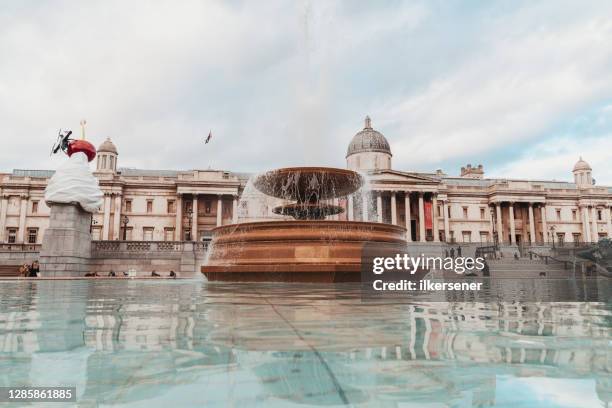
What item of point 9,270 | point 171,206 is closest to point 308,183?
point 9,270

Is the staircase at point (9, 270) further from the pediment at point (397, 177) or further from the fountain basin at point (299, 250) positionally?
the pediment at point (397, 177)

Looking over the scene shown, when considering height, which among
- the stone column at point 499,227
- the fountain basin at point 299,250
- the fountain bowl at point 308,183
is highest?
the stone column at point 499,227

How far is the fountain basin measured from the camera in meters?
10.3

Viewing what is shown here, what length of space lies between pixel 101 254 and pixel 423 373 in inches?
1106

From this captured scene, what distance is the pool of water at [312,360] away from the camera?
1.75 m

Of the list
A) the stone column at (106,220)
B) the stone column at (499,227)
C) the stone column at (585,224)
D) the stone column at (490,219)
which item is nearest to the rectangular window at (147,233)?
the stone column at (106,220)

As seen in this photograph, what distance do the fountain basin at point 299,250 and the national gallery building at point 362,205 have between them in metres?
37.3

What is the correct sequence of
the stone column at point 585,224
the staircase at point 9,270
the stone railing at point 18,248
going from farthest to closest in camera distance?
the stone column at point 585,224
the stone railing at point 18,248
the staircase at point 9,270

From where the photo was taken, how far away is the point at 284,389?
1.83m

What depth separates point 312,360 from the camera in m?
2.29

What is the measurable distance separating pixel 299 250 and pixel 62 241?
1575 cm

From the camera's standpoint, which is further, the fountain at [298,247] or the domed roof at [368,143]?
the domed roof at [368,143]

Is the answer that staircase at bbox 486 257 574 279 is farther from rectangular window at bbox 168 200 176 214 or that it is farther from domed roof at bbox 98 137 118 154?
domed roof at bbox 98 137 118 154

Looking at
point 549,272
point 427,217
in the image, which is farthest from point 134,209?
point 549,272
